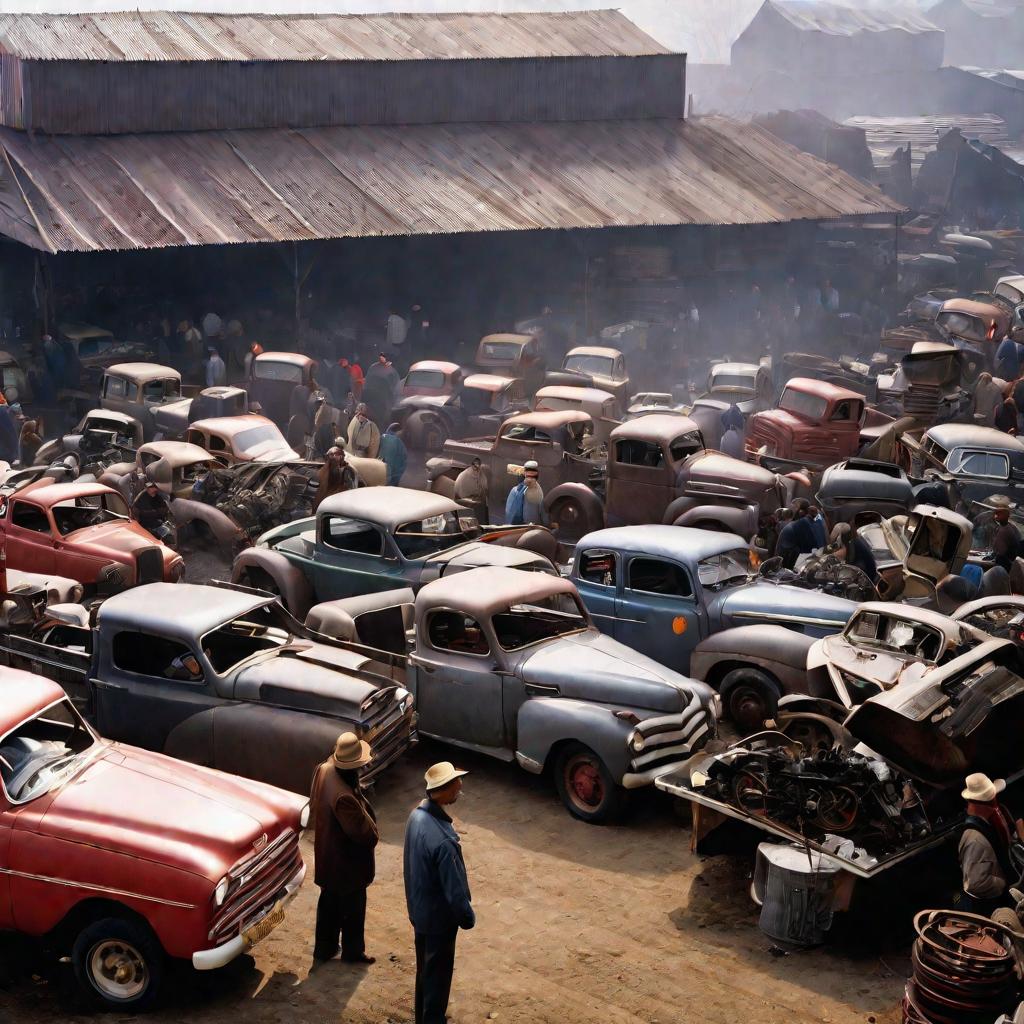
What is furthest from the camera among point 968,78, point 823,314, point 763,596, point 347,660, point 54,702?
point 968,78

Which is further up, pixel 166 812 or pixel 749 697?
pixel 166 812

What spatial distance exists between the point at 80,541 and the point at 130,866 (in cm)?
754

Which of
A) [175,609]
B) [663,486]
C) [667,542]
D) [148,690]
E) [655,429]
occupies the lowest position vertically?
[148,690]

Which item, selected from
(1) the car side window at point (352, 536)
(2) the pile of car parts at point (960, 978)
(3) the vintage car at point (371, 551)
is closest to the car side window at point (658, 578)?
(3) the vintage car at point (371, 551)

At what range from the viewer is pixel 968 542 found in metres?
13.7

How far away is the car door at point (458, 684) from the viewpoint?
10.4 m

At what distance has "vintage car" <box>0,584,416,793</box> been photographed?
9680 millimetres

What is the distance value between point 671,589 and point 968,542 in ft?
11.9

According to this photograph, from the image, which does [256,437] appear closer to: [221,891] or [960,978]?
[221,891]

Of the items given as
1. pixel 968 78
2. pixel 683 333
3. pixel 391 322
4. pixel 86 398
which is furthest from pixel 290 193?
pixel 968 78

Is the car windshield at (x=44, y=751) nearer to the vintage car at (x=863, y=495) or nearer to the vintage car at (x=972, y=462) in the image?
the vintage car at (x=863, y=495)

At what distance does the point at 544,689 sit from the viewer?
33.3 feet

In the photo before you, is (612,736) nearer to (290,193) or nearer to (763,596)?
(763,596)

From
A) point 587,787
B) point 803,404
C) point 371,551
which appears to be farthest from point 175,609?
point 803,404
